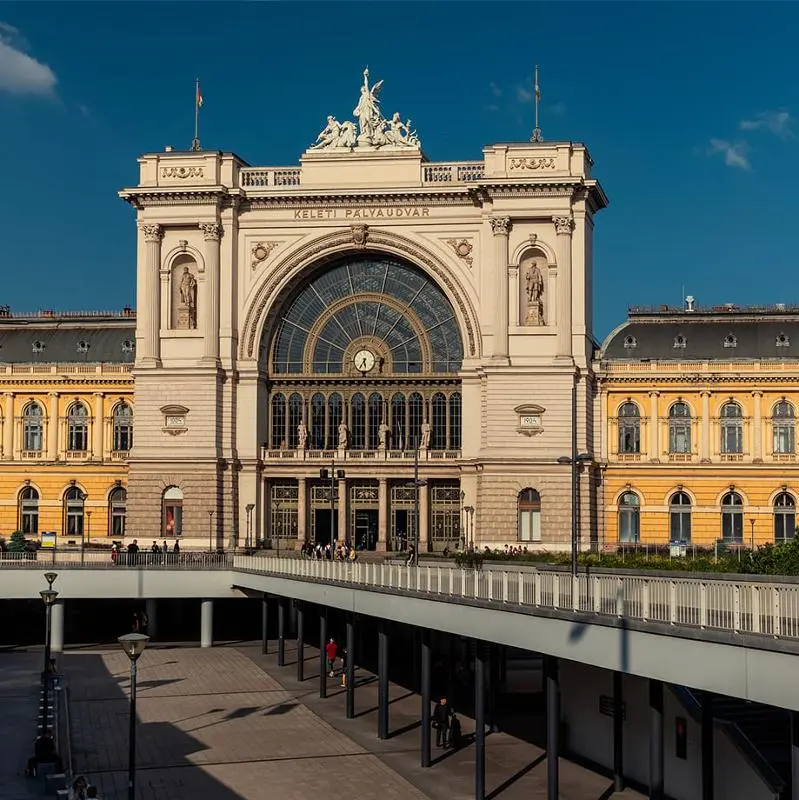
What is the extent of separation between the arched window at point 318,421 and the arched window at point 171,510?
942 cm

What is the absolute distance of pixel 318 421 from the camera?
9362 centimetres

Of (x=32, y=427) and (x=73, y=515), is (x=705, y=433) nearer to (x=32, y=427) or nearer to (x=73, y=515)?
(x=73, y=515)

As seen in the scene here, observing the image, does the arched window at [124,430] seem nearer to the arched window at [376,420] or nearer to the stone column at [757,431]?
the arched window at [376,420]

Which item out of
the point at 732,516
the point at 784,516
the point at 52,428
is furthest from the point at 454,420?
the point at 52,428

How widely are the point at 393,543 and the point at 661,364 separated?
20.6 m

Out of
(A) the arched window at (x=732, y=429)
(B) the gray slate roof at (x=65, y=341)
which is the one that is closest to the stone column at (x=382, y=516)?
(A) the arched window at (x=732, y=429)

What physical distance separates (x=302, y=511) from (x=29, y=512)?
20.4 metres

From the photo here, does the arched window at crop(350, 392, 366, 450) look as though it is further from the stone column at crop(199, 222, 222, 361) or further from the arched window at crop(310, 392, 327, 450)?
the stone column at crop(199, 222, 222, 361)

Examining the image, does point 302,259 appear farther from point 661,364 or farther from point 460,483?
point 661,364

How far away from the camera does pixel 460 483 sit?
89750 mm

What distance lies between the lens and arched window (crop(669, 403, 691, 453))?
90.4 m

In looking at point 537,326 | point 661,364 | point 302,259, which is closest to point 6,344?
point 302,259

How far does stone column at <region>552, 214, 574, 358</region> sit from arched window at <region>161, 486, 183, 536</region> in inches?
1020

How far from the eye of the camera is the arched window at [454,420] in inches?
3595
